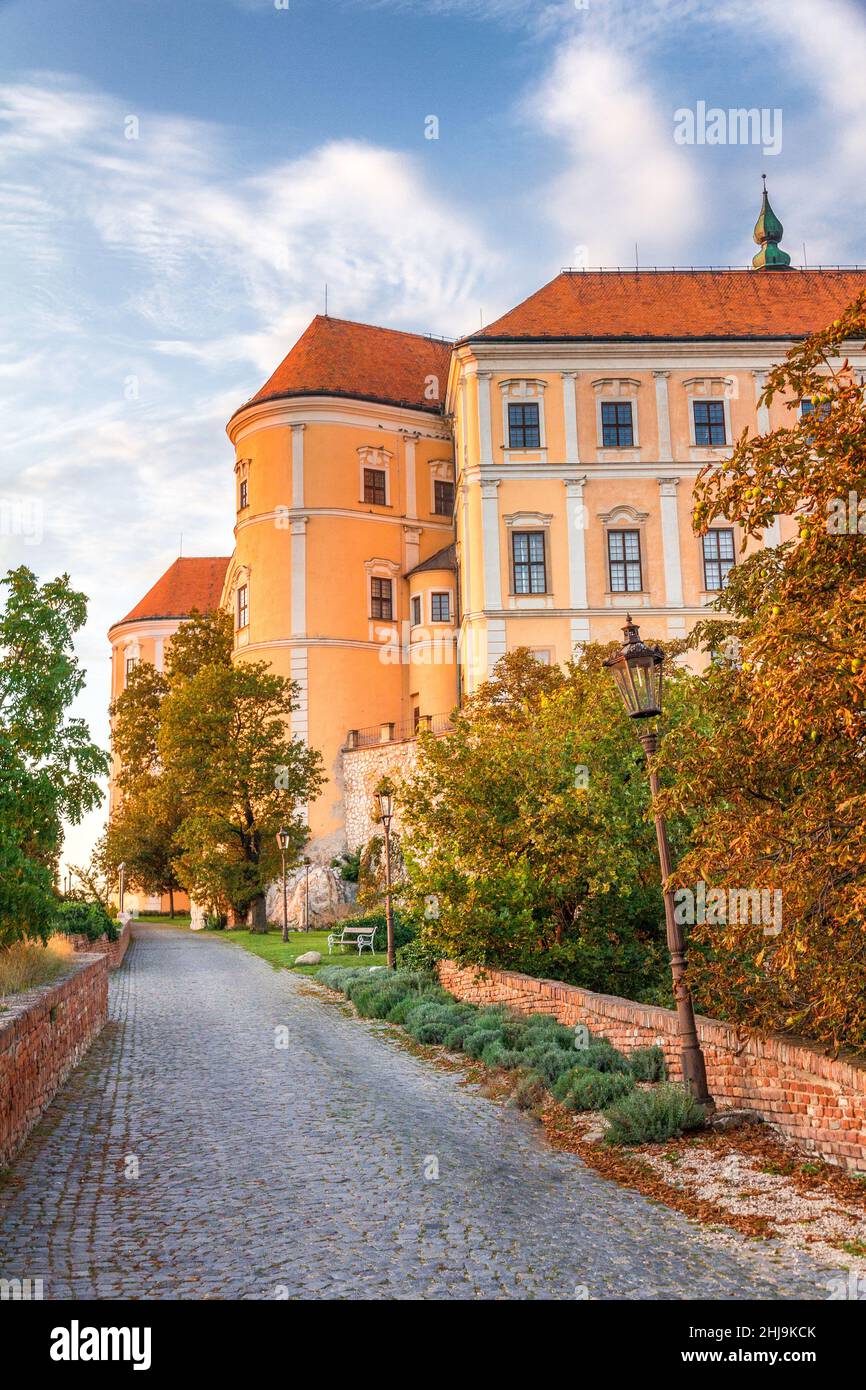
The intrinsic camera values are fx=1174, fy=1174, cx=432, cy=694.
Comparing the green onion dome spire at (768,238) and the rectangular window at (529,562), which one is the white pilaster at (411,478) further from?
the green onion dome spire at (768,238)

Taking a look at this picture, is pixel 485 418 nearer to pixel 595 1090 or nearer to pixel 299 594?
pixel 299 594

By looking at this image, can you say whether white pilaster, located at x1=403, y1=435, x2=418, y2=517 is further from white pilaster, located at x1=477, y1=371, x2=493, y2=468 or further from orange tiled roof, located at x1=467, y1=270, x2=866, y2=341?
orange tiled roof, located at x1=467, y1=270, x2=866, y2=341

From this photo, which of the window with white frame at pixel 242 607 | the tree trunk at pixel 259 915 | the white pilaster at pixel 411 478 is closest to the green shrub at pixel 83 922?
the tree trunk at pixel 259 915

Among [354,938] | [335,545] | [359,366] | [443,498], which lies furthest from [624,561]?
[354,938]

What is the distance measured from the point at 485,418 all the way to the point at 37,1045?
35.9 metres

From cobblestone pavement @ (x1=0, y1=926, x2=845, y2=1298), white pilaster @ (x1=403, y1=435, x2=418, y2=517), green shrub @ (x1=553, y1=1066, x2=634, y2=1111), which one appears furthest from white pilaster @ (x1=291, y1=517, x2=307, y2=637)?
green shrub @ (x1=553, y1=1066, x2=634, y2=1111)

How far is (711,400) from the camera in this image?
44094 mm

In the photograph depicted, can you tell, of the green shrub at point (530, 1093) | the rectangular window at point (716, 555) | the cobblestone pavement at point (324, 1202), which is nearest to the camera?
the cobblestone pavement at point (324, 1202)

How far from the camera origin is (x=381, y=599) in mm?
49531

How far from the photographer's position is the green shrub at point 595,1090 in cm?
1004

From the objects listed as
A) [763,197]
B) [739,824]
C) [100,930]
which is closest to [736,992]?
[739,824]

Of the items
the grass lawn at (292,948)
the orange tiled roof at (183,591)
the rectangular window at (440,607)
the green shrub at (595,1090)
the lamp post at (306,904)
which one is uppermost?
the orange tiled roof at (183,591)

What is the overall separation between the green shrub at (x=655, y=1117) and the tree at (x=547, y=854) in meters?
5.62

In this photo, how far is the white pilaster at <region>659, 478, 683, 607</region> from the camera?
4275 centimetres
